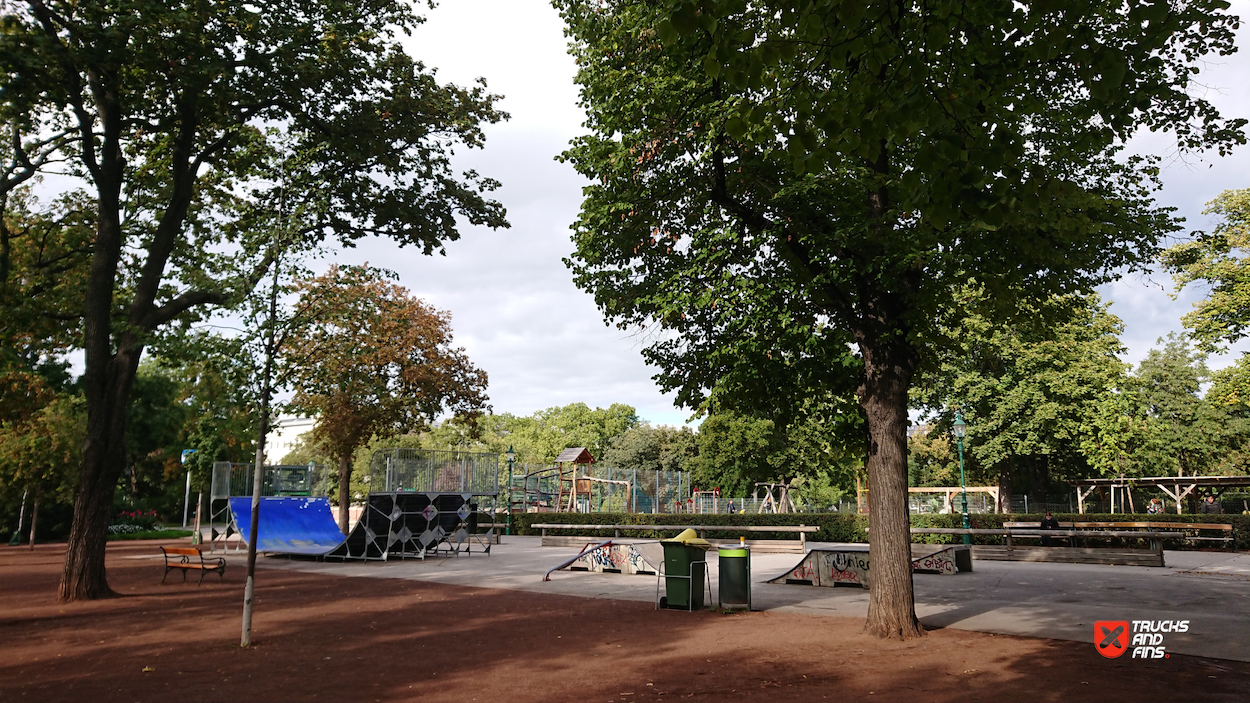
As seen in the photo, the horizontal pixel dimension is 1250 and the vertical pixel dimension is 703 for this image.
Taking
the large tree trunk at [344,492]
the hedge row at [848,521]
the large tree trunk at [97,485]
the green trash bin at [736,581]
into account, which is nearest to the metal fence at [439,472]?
the large tree trunk at [344,492]

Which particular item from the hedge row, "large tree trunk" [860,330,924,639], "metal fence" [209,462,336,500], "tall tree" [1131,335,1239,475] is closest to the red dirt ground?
"large tree trunk" [860,330,924,639]

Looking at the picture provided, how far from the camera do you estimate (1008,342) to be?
38.5 meters

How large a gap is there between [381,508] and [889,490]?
16755 mm

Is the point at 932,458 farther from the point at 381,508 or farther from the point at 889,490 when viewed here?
the point at 889,490

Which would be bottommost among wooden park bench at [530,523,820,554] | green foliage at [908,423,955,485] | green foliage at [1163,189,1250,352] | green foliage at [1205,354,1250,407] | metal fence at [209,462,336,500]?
wooden park bench at [530,523,820,554]

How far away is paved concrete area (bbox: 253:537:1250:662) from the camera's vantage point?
10.0 meters

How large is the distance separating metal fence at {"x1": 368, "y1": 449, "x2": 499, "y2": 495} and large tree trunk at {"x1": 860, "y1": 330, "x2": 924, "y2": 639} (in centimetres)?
1700

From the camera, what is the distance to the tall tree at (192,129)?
1241 cm

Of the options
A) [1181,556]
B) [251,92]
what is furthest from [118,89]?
[1181,556]

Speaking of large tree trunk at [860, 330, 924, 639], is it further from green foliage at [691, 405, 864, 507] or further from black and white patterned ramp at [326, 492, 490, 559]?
green foliage at [691, 405, 864, 507]

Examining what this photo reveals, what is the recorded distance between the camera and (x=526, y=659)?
8.45 meters

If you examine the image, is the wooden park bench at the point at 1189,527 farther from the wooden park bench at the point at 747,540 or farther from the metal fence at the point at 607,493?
the metal fence at the point at 607,493

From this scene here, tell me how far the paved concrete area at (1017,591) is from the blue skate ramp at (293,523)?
188 centimetres

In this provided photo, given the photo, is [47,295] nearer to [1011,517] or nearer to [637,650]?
[637,650]
